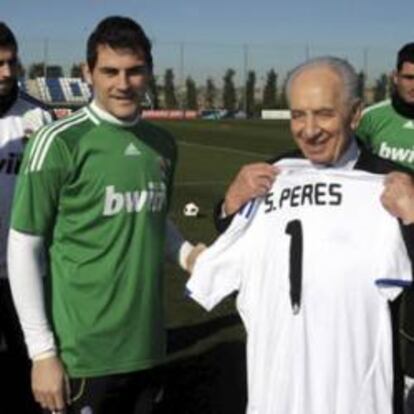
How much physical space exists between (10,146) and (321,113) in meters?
2.50

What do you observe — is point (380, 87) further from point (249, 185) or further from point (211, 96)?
point (249, 185)

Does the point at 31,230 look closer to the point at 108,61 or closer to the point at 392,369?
the point at 108,61

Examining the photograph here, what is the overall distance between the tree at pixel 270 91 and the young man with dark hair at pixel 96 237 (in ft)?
247

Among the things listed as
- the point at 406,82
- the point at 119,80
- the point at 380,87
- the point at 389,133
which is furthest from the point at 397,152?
the point at 380,87

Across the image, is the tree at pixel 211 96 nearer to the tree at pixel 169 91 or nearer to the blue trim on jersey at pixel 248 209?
the tree at pixel 169 91

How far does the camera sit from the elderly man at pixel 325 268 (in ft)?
9.11

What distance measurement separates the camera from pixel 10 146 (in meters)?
4.91

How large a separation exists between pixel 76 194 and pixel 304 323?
103 cm

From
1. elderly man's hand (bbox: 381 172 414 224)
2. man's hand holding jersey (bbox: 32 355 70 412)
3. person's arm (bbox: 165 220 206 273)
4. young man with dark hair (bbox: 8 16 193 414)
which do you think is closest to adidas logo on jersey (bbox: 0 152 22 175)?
person's arm (bbox: 165 220 206 273)

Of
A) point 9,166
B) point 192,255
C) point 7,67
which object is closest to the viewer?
point 192,255

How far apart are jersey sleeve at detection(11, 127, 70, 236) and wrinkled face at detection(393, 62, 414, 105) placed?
2893 millimetres

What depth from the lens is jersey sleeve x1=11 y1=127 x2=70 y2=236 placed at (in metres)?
3.30

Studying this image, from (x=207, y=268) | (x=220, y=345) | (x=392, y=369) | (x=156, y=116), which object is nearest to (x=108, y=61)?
(x=207, y=268)

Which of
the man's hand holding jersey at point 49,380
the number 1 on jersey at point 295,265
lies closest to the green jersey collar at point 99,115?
the man's hand holding jersey at point 49,380
